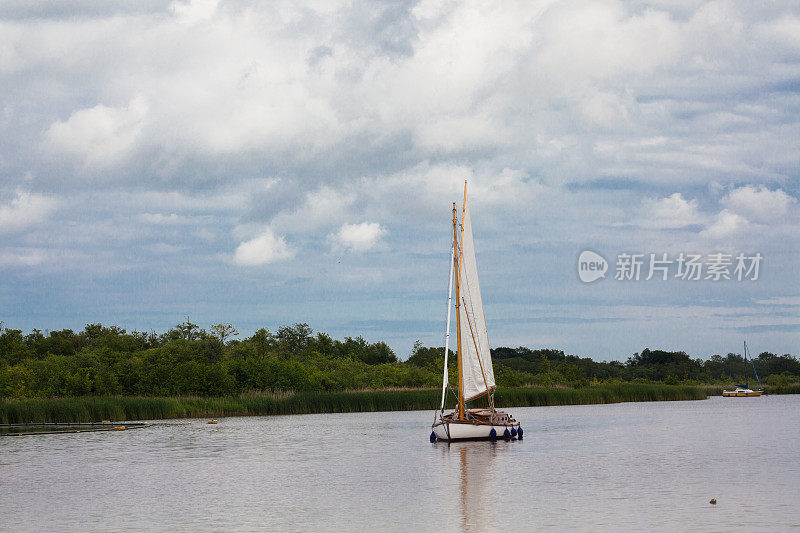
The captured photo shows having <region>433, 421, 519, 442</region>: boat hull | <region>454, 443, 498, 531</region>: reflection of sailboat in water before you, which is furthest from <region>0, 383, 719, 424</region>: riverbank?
<region>454, 443, 498, 531</region>: reflection of sailboat in water

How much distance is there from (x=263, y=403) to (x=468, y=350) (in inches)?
1423

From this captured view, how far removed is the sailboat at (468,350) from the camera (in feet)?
153

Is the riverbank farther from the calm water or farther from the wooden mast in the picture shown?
the wooden mast

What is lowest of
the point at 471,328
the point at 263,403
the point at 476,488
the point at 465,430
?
the point at 476,488

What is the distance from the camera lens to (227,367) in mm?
90125

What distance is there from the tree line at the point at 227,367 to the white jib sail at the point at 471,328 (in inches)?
1792

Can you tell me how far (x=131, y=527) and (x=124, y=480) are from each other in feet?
→ 39.3

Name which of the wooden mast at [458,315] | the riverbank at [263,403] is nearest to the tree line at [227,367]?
the riverbank at [263,403]

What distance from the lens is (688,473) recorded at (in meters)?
33.5

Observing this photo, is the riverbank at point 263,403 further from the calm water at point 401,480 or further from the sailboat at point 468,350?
the sailboat at point 468,350

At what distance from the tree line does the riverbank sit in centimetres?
784

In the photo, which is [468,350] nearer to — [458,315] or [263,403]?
[458,315]

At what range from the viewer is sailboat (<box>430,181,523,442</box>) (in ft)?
153

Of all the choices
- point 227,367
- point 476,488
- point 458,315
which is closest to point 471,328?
point 458,315
